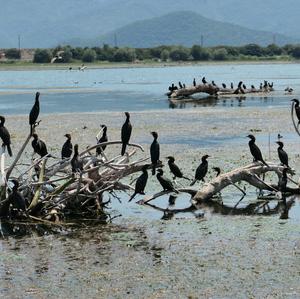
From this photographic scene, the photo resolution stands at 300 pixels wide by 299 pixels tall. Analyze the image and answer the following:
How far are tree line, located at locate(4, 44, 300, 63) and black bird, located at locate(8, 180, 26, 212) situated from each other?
129534 millimetres

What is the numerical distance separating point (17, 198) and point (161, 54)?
147 m

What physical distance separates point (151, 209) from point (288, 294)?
6632 mm

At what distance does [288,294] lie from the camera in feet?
34.9

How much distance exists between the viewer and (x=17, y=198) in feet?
49.4

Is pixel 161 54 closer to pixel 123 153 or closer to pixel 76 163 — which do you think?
pixel 123 153

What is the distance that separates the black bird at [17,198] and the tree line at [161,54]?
12953 centimetres

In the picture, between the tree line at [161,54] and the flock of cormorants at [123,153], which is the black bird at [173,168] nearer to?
the flock of cormorants at [123,153]

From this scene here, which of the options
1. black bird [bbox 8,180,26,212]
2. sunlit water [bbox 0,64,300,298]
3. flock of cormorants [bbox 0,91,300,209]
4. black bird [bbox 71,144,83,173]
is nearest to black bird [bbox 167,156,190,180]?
flock of cormorants [bbox 0,91,300,209]

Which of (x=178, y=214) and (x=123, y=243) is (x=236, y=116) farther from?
(x=123, y=243)

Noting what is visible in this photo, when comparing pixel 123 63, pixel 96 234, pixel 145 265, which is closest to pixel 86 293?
pixel 145 265

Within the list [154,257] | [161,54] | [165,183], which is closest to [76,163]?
[165,183]

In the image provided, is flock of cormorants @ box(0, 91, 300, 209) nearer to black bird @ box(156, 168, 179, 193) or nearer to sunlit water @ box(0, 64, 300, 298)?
black bird @ box(156, 168, 179, 193)

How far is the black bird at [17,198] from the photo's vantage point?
49.3 ft

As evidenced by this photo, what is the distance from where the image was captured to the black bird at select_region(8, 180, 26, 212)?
15.0 meters
